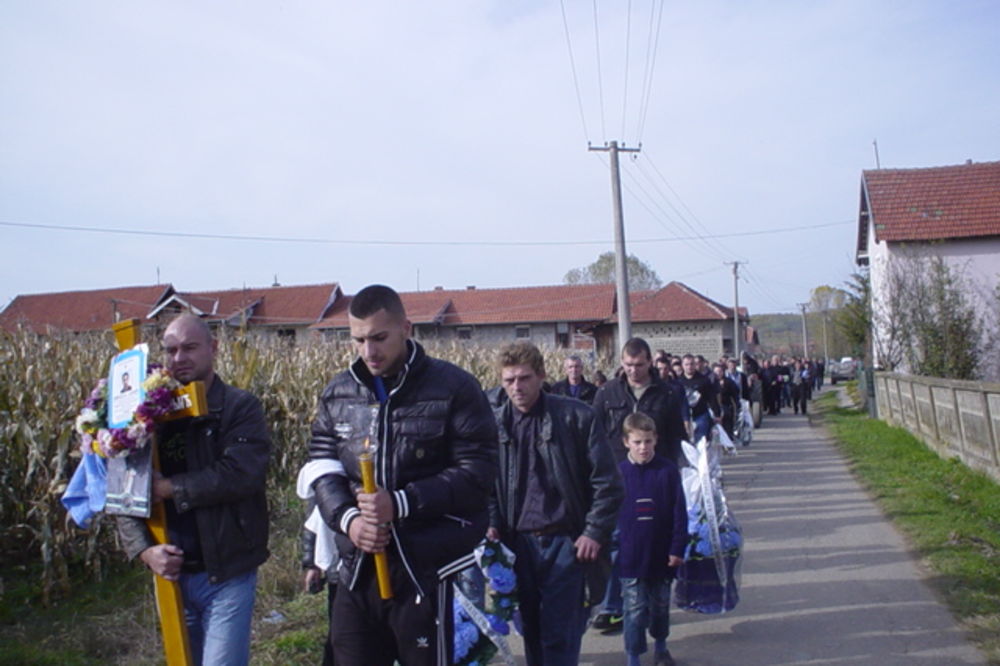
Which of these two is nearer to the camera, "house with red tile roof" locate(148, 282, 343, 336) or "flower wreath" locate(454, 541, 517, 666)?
"flower wreath" locate(454, 541, 517, 666)

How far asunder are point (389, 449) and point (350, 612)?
65 cm

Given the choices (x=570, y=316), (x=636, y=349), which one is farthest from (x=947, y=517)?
(x=570, y=316)

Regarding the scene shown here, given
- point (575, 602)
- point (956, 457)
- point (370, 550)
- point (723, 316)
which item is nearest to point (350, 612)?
point (370, 550)

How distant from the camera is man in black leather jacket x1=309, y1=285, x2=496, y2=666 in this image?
316cm

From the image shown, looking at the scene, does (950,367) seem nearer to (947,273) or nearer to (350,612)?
(947,273)

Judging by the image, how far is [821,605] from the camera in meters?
6.54

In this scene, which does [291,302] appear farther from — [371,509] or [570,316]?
[371,509]

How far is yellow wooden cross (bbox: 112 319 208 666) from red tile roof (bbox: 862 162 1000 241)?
26.7m

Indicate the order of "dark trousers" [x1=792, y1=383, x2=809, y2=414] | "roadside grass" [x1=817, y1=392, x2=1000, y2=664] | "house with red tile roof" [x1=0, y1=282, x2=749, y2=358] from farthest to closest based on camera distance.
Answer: "house with red tile roof" [x1=0, y1=282, x2=749, y2=358] < "dark trousers" [x1=792, y1=383, x2=809, y2=414] < "roadside grass" [x1=817, y1=392, x2=1000, y2=664]

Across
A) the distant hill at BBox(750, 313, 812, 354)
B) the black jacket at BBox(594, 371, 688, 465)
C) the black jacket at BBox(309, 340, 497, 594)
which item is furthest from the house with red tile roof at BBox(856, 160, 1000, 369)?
the distant hill at BBox(750, 313, 812, 354)

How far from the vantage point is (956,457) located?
43.6 ft

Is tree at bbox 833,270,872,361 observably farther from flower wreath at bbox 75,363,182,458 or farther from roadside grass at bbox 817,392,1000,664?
flower wreath at bbox 75,363,182,458

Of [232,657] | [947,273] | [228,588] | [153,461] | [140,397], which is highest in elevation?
[947,273]

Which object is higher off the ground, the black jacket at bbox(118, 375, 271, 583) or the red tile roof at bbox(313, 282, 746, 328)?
the red tile roof at bbox(313, 282, 746, 328)
